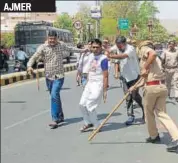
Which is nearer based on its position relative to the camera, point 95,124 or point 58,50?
point 95,124

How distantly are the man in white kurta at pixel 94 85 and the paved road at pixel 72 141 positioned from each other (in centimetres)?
34

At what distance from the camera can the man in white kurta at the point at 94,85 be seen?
316 inches

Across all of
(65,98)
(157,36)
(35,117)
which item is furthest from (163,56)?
(157,36)

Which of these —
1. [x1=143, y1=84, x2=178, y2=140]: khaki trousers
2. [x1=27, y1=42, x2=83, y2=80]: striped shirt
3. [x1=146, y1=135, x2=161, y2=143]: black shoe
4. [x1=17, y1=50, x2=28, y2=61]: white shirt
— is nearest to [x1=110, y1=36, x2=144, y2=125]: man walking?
[x1=27, y1=42, x2=83, y2=80]: striped shirt

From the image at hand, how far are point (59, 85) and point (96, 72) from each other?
36.5 inches

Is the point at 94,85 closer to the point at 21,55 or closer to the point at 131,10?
the point at 21,55

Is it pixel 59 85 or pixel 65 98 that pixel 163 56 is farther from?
pixel 59 85

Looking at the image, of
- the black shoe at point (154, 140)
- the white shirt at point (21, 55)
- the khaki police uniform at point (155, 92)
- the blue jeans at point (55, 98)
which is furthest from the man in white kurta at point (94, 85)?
the white shirt at point (21, 55)

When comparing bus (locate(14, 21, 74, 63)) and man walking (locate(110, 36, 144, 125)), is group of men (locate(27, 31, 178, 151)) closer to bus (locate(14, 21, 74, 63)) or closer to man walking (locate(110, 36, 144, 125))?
man walking (locate(110, 36, 144, 125))

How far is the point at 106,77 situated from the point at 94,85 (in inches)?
9.5

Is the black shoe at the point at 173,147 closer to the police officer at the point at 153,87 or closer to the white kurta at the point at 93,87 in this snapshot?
the police officer at the point at 153,87

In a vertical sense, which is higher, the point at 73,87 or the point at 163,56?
the point at 163,56

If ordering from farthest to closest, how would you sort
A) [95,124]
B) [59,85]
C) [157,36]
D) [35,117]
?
[157,36] < [35,117] < [59,85] < [95,124]

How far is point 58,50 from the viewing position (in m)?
8.80
